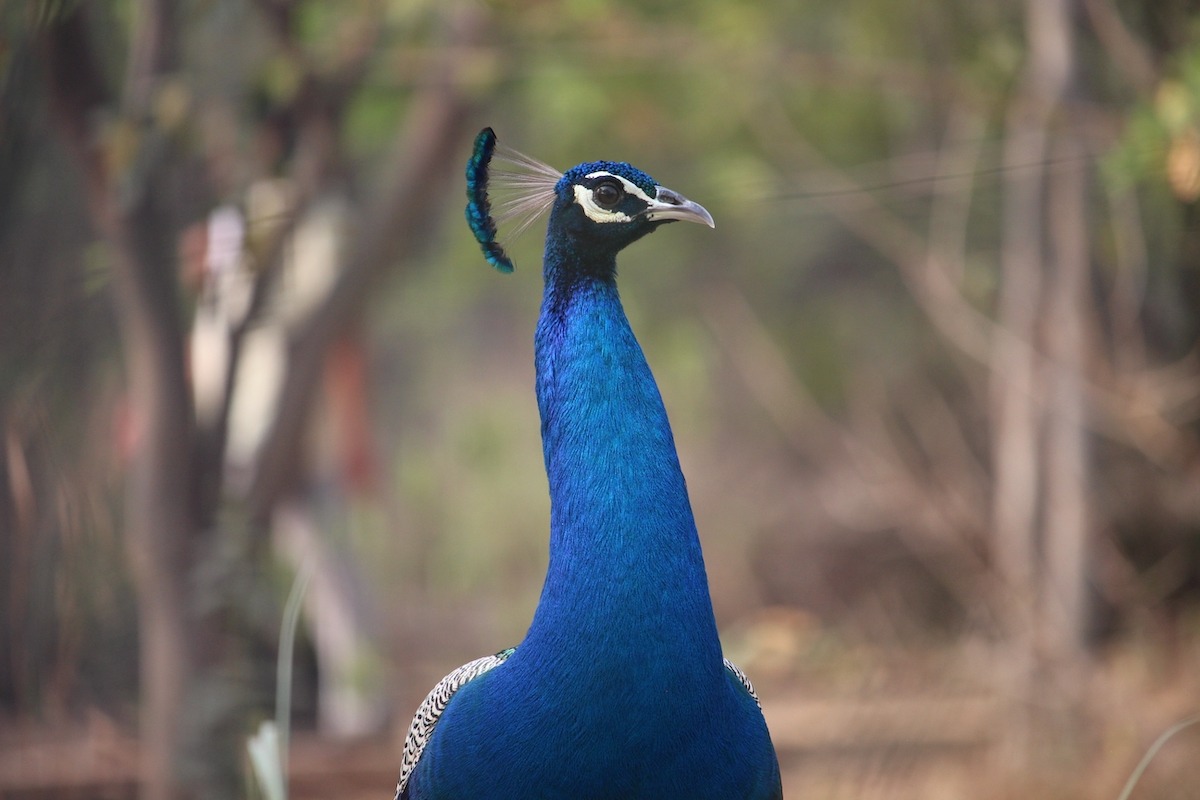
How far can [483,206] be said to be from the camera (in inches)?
61.9

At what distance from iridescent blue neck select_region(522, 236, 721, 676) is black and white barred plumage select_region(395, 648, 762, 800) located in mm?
206

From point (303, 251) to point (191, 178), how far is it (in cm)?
91

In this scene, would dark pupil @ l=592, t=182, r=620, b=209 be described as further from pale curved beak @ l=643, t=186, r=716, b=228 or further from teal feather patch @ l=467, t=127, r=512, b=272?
teal feather patch @ l=467, t=127, r=512, b=272

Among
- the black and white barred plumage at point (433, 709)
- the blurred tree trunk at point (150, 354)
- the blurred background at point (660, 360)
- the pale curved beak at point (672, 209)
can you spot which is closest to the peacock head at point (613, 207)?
the pale curved beak at point (672, 209)

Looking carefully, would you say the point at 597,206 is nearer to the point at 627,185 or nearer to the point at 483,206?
the point at 627,185

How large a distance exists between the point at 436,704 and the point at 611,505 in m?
0.42

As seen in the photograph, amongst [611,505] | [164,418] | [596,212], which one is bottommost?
[611,505]

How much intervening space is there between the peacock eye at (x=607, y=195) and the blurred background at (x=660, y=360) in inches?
33.6

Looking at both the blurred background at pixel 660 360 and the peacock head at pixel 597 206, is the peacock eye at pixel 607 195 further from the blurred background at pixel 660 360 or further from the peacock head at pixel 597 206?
the blurred background at pixel 660 360

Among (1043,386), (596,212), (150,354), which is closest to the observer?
(596,212)

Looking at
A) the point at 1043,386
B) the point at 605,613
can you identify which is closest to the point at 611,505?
the point at 605,613

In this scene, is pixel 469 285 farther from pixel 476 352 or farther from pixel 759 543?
pixel 759 543

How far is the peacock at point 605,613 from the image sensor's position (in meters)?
1.37

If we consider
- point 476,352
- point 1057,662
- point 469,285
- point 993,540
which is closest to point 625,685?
point 1057,662
